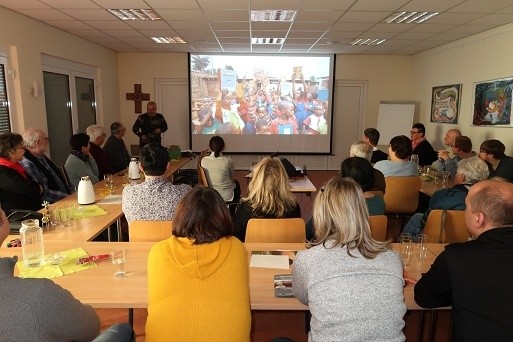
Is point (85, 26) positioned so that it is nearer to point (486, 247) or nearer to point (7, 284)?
point (7, 284)

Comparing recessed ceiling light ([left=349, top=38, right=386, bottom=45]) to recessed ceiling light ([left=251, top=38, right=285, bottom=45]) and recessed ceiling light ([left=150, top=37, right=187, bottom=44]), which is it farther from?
recessed ceiling light ([left=150, top=37, right=187, bottom=44])

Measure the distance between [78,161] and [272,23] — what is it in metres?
3.36

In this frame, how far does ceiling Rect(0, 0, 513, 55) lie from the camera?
452cm

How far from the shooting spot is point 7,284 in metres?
1.09

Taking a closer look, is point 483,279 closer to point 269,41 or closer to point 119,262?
point 119,262

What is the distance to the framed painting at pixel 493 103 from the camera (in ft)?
17.9

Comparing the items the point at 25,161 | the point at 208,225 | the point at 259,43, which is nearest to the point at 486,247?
the point at 208,225

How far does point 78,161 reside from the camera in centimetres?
444

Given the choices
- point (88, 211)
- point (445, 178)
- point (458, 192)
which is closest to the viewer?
point (458, 192)

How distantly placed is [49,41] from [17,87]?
1183 mm

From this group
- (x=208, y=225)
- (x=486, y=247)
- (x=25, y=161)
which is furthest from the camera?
(x=25, y=161)

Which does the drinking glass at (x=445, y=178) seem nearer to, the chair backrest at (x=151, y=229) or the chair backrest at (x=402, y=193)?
the chair backrest at (x=402, y=193)

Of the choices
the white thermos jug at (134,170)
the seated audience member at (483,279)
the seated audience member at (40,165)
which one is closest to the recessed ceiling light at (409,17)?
the white thermos jug at (134,170)

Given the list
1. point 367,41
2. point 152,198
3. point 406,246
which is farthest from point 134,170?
point 367,41
